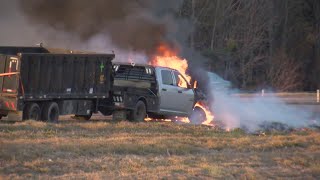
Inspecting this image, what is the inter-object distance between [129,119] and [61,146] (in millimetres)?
7440

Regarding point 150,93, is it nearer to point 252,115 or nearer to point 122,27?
point 122,27

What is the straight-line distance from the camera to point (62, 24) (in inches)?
896

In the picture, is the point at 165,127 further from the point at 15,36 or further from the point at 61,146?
the point at 15,36

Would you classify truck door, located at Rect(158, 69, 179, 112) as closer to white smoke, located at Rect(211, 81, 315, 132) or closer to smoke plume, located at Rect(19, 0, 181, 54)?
white smoke, located at Rect(211, 81, 315, 132)

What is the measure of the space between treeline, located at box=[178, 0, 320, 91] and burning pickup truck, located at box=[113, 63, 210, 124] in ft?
57.9

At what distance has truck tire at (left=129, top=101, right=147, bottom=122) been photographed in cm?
1991

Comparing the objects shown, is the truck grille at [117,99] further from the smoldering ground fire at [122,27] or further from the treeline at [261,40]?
the treeline at [261,40]

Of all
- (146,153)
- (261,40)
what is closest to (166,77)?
(146,153)

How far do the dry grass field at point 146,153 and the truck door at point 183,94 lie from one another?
3242 millimetres

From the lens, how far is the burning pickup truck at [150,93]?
1989cm

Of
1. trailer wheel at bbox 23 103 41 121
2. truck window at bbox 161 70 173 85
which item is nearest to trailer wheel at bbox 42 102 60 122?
trailer wheel at bbox 23 103 41 121

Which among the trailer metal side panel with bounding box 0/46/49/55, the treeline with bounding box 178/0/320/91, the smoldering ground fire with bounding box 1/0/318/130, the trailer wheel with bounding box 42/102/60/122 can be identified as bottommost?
the trailer wheel with bounding box 42/102/60/122

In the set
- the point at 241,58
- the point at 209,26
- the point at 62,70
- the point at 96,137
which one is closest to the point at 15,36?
the point at 62,70

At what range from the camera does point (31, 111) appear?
1744cm
